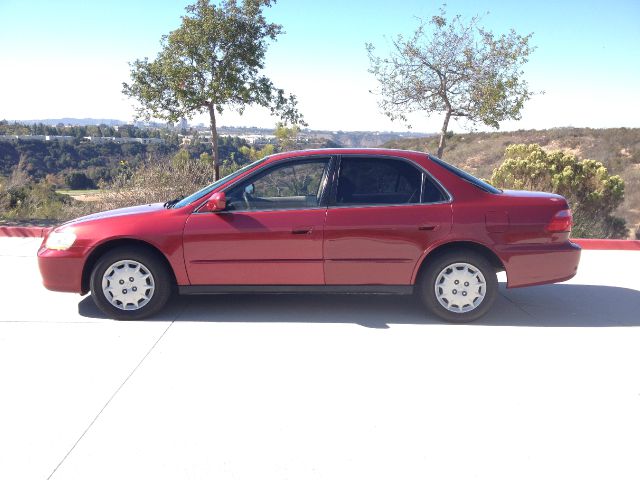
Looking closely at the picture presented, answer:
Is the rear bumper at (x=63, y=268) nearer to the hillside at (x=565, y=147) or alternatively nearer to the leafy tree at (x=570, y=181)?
the leafy tree at (x=570, y=181)

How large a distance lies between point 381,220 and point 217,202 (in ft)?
4.83

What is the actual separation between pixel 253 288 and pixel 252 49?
783cm

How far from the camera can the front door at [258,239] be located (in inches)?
194

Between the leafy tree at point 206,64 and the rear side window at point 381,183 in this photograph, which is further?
the leafy tree at point 206,64

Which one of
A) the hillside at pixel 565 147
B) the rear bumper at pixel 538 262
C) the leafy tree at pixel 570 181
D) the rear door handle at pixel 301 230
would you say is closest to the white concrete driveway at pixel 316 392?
the rear bumper at pixel 538 262

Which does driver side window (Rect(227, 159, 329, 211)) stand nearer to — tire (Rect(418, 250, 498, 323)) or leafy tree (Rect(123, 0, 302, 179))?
tire (Rect(418, 250, 498, 323))

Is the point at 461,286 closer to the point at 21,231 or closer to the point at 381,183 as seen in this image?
the point at 381,183

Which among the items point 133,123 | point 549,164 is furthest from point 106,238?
point 549,164

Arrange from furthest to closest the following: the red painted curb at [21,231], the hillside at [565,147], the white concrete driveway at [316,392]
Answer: the hillside at [565,147], the red painted curb at [21,231], the white concrete driveway at [316,392]

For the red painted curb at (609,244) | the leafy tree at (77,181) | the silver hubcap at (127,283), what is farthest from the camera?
the leafy tree at (77,181)

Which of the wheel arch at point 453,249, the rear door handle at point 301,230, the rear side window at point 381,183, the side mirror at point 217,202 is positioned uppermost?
the rear side window at point 381,183

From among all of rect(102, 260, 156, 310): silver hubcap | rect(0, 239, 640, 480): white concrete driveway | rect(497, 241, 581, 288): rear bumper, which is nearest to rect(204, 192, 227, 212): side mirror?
rect(102, 260, 156, 310): silver hubcap

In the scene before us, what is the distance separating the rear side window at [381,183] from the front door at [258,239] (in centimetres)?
24

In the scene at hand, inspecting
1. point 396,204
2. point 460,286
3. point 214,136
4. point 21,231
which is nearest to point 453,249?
point 460,286
